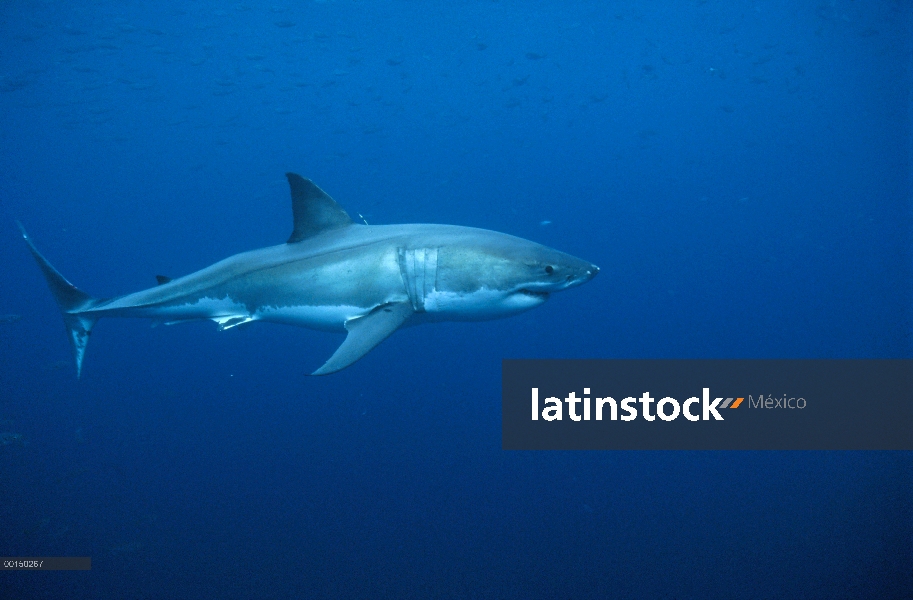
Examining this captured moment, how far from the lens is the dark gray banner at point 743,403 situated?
9.92 m

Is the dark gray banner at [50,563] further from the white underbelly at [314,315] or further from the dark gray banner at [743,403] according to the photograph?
the dark gray banner at [743,403]

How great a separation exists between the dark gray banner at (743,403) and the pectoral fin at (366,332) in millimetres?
4687

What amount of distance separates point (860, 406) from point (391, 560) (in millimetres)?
14280

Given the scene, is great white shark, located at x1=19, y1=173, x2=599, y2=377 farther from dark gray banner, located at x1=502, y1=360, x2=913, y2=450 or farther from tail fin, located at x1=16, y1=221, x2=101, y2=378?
dark gray banner, located at x1=502, y1=360, x2=913, y2=450

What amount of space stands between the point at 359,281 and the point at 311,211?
1058mm

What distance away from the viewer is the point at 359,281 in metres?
4.03

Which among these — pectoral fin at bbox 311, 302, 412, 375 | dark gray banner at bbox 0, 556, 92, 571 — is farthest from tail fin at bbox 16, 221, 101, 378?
dark gray banner at bbox 0, 556, 92, 571

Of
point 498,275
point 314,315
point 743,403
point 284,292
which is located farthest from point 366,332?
point 743,403

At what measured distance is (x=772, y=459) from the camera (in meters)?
12.8

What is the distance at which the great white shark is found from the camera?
3672mm

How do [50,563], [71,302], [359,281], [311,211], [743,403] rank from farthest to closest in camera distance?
[743,403], [50,563], [71,302], [311,211], [359,281]

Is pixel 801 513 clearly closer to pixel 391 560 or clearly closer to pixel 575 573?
pixel 575 573

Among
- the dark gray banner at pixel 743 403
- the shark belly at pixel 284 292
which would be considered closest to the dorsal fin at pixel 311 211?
the shark belly at pixel 284 292

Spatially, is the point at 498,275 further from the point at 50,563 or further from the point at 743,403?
the point at 743,403
